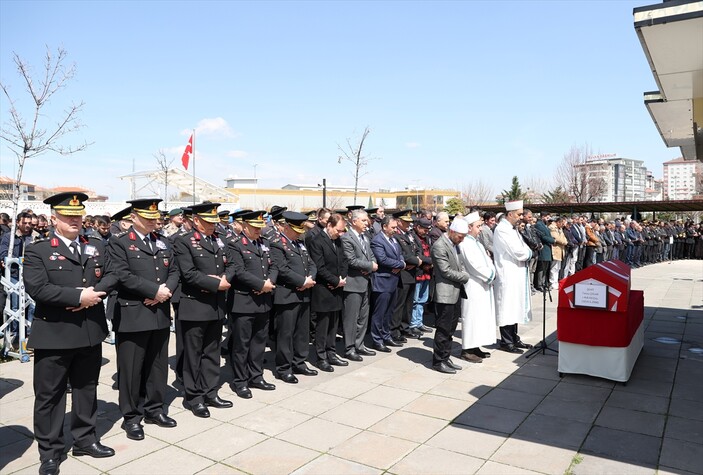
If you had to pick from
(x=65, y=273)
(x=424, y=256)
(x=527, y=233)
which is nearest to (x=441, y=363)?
(x=424, y=256)

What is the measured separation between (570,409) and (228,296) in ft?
13.2

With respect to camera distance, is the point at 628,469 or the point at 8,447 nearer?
the point at 628,469

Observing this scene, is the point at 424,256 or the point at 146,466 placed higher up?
the point at 424,256

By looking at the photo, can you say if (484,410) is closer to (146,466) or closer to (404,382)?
(404,382)

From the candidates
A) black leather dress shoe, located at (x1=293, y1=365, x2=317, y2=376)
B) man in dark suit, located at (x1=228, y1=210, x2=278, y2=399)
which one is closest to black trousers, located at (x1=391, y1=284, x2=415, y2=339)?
black leather dress shoe, located at (x1=293, y1=365, x2=317, y2=376)

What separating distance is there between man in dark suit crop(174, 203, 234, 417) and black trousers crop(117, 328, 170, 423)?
38 cm

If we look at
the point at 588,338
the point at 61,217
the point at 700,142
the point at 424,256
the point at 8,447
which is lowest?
the point at 8,447

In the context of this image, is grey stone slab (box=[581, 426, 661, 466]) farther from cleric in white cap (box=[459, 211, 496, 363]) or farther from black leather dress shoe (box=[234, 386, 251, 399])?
black leather dress shoe (box=[234, 386, 251, 399])

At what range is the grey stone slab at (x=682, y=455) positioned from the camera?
4113mm

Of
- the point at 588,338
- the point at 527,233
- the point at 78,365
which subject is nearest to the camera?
the point at 78,365

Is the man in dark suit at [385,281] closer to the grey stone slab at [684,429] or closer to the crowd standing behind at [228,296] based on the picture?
the crowd standing behind at [228,296]

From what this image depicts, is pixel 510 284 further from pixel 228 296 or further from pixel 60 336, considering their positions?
pixel 60 336

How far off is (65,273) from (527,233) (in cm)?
1104

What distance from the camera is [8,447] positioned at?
460 cm
